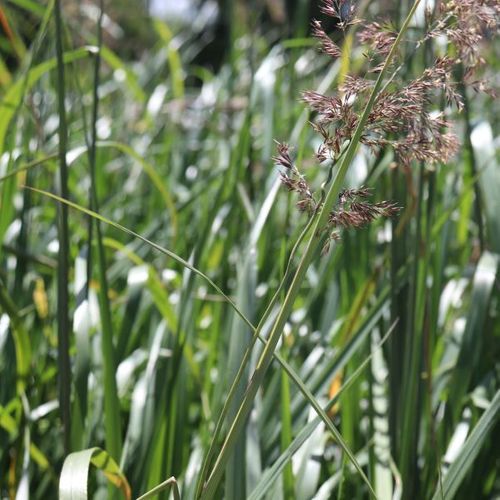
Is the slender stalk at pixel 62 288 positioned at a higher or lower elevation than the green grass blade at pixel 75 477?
higher

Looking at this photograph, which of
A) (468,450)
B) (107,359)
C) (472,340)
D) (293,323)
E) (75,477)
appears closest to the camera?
(75,477)

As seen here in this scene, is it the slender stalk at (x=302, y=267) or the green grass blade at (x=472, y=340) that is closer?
the slender stalk at (x=302, y=267)

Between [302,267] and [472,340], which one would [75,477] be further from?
[472,340]

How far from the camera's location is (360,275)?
1507 millimetres

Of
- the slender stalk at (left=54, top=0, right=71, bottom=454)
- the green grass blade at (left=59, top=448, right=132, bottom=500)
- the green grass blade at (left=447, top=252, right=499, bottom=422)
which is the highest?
the slender stalk at (left=54, top=0, right=71, bottom=454)

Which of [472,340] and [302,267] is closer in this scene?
[302,267]

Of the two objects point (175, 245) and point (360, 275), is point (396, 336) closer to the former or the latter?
point (360, 275)

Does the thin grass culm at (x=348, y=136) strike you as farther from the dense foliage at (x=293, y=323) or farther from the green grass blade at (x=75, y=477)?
the green grass blade at (x=75, y=477)

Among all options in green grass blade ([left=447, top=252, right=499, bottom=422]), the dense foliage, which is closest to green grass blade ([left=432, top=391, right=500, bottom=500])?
the dense foliage

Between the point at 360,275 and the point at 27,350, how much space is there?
0.62m

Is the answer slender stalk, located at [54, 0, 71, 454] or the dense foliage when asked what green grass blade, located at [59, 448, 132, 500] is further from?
slender stalk, located at [54, 0, 71, 454]

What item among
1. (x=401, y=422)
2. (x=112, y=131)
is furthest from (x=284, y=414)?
(x=112, y=131)

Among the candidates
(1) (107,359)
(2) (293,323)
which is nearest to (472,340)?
(2) (293,323)

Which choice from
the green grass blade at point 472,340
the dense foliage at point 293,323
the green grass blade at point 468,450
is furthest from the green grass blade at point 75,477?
the green grass blade at point 472,340
